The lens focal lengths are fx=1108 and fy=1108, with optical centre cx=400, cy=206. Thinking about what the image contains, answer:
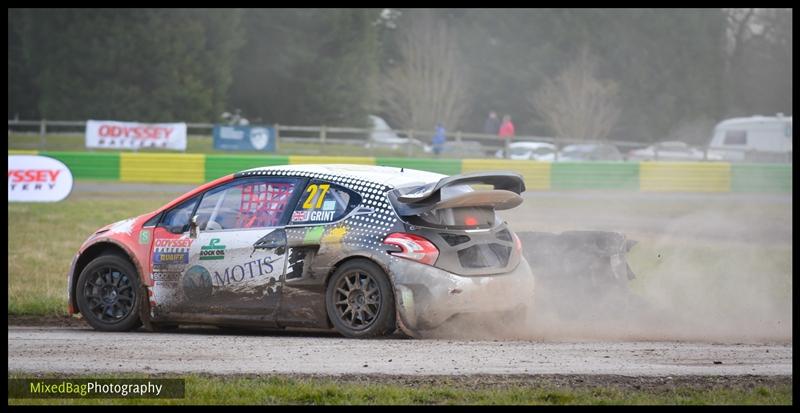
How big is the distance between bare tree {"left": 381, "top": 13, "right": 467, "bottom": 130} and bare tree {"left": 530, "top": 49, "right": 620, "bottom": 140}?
167 inches

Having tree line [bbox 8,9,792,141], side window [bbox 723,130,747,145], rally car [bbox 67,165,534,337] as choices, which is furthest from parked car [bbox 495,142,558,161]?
rally car [bbox 67,165,534,337]

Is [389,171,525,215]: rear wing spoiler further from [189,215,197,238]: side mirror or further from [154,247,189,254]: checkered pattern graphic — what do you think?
[154,247,189,254]: checkered pattern graphic

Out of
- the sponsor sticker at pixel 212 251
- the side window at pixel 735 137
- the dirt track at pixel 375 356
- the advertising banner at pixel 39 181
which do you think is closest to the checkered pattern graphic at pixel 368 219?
the sponsor sticker at pixel 212 251

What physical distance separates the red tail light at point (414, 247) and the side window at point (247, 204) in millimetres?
1001

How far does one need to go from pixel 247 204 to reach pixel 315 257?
2.80 ft

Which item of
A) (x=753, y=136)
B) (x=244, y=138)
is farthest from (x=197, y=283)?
(x=753, y=136)

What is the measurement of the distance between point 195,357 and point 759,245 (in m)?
10.2

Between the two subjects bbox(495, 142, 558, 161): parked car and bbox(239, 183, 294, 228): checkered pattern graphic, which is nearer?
bbox(239, 183, 294, 228): checkered pattern graphic

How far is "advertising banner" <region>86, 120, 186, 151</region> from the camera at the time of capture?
39.5 meters

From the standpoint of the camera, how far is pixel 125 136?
130ft

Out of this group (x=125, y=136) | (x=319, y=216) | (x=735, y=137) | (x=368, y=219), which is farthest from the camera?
(x=735, y=137)

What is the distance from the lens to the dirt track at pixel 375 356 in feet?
23.3

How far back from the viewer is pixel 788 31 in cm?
5378

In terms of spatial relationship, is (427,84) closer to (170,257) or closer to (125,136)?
(125,136)
